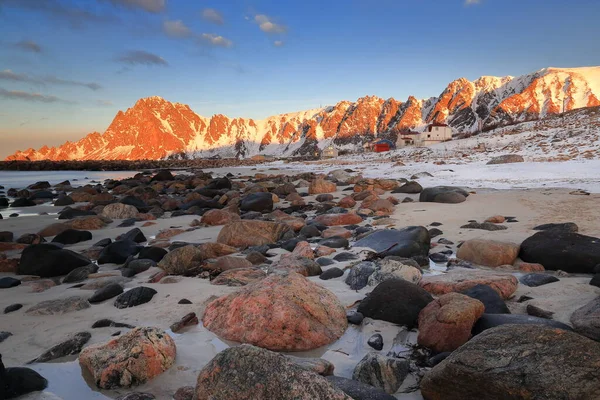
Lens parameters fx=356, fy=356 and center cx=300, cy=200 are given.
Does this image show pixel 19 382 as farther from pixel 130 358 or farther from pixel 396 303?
pixel 396 303

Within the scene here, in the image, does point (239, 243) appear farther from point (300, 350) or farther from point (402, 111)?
point (402, 111)

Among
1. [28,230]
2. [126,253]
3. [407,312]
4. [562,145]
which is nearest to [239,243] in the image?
[126,253]

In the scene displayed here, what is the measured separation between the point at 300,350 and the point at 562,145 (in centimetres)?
2427

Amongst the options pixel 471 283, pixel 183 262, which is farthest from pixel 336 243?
pixel 471 283

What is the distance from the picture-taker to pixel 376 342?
10.1 ft

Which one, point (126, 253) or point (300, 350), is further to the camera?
point (126, 253)

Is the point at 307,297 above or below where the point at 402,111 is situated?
below

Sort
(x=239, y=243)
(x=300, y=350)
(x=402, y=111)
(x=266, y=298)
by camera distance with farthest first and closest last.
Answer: (x=402, y=111) < (x=239, y=243) < (x=266, y=298) < (x=300, y=350)

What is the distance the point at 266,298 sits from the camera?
3328 millimetres

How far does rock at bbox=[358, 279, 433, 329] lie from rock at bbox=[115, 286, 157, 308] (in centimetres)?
248

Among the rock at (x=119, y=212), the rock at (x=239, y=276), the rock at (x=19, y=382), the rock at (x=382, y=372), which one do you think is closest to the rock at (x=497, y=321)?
the rock at (x=382, y=372)

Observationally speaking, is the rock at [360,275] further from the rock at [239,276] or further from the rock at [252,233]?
the rock at [252,233]

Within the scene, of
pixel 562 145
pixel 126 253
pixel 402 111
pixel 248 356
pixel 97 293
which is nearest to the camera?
pixel 248 356

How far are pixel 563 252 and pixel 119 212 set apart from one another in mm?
10942
